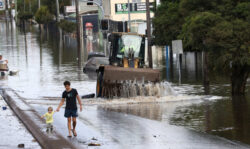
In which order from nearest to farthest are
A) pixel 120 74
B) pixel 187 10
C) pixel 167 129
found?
1. pixel 167 129
2. pixel 120 74
3. pixel 187 10

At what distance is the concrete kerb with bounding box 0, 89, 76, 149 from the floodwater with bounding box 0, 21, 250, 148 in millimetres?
445

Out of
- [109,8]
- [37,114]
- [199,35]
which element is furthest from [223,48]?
[109,8]

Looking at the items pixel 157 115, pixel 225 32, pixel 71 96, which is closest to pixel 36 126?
pixel 71 96

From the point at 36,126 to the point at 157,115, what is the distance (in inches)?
213

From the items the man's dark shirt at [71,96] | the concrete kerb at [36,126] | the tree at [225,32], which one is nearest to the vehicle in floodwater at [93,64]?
the tree at [225,32]

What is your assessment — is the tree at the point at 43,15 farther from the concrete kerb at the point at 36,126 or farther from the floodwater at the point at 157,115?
the concrete kerb at the point at 36,126

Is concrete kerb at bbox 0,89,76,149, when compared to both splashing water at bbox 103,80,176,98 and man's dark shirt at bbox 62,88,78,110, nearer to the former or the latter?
man's dark shirt at bbox 62,88,78,110

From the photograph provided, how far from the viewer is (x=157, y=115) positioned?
21656 mm

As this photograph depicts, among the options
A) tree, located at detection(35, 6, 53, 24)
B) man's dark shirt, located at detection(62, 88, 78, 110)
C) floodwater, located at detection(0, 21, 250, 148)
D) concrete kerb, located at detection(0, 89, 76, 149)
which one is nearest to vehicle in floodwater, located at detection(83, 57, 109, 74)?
floodwater, located at detection(0, 21, 250, 148)

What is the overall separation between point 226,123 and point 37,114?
20.4 feet

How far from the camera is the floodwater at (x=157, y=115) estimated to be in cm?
1631

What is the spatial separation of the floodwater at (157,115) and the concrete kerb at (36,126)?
1.46 ft

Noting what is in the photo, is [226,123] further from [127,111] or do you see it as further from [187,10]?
[187,10]

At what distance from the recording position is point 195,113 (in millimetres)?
21969
